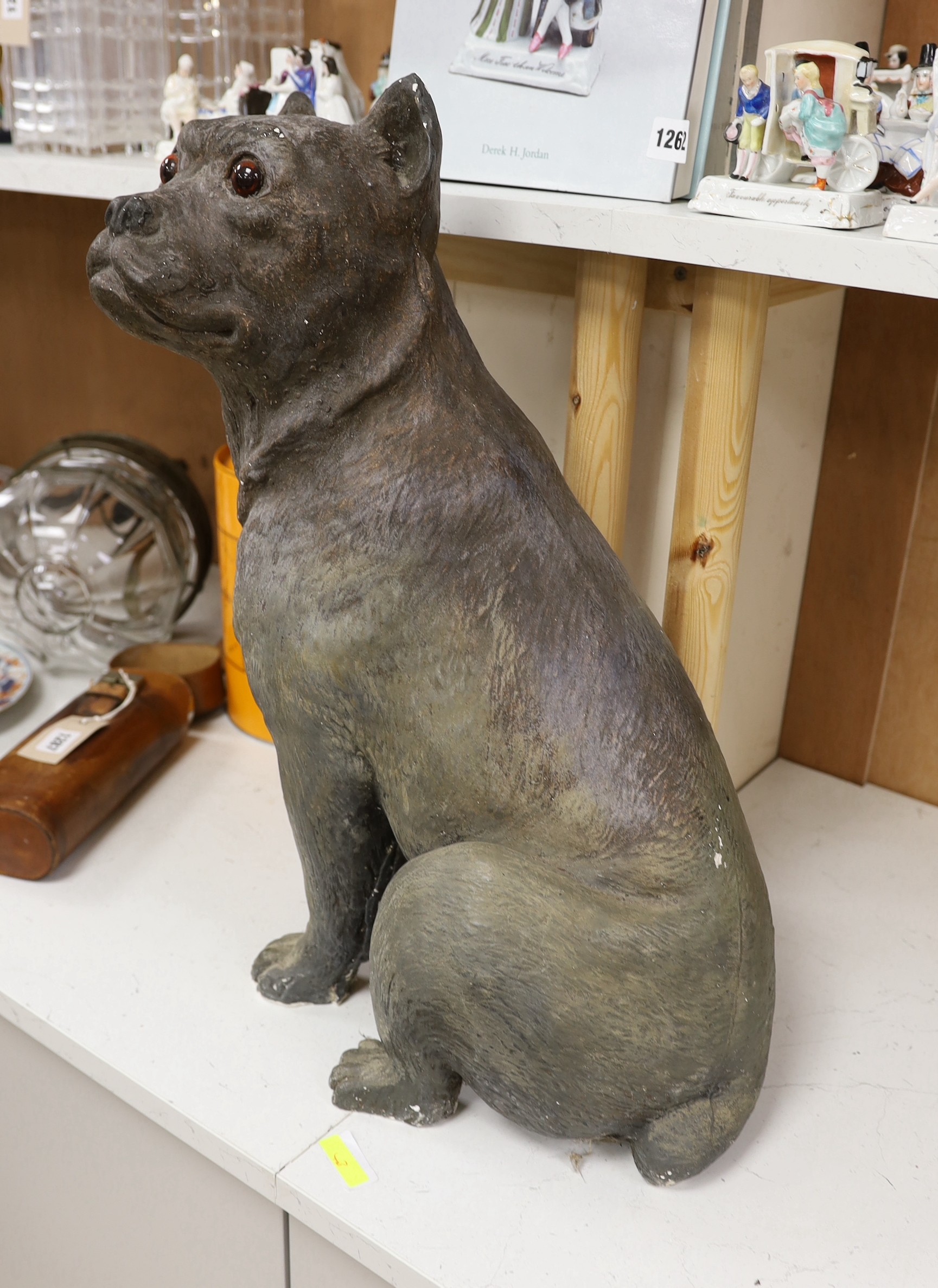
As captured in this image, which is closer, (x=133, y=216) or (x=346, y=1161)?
(x=133, y=216)

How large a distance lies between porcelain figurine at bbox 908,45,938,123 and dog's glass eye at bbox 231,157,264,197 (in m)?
0.46

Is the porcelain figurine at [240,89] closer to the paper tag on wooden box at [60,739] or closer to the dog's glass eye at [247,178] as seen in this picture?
the dog's glass eye at [247,178]

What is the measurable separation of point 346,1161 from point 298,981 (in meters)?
0.18

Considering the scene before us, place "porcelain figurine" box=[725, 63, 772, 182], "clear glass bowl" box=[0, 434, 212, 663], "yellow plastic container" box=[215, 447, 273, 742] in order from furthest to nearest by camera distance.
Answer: "clear glass bowl" box=[0, 434, 212, 663], "yellow plastic container" box=[215, 447, 273, 742], "porcelain figurine" box=[725, 63, 772, 182]

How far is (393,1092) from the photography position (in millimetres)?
932

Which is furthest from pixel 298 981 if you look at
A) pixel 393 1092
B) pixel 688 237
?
pixel 688 237

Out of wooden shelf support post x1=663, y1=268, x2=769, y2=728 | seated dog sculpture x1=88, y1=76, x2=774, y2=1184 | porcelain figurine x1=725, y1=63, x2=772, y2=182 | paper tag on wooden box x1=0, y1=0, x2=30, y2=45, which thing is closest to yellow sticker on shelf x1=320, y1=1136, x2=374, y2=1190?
seated dog sculpture x1=88, y1=76, x2=774, y2=1184

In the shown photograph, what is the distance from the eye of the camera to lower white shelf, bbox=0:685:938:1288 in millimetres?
839

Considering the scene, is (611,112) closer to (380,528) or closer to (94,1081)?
(380,528)

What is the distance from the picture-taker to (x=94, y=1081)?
1.01 m

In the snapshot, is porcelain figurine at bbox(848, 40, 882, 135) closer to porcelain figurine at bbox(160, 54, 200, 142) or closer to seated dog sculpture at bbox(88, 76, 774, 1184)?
seated dog sculpture at bbox(88, 76, 774, 1184)

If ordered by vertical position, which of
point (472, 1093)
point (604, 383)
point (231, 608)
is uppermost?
point (604, 383)

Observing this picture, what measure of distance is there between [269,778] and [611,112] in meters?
0.82

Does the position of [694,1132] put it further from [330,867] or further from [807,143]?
[807,143]
